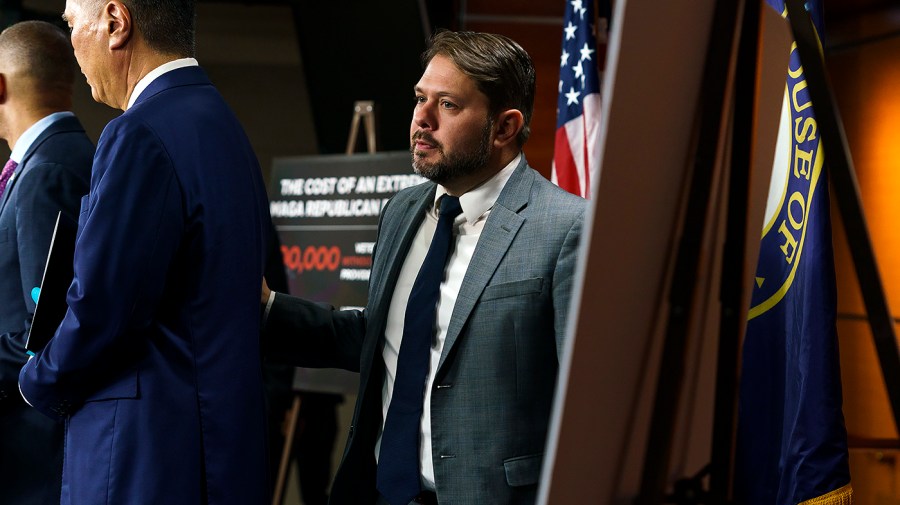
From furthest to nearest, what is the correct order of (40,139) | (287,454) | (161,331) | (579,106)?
(287,454)
(579,106)
(40,139)
(161,331)

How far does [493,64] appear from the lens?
6.02 ft

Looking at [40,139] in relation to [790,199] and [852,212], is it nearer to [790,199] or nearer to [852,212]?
[790,199]

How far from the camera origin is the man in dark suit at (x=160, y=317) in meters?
1.47

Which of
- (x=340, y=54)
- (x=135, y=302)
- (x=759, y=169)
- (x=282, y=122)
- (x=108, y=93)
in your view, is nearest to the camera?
(x=759, y=169)

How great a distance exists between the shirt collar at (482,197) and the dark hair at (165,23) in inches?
A: 22.3

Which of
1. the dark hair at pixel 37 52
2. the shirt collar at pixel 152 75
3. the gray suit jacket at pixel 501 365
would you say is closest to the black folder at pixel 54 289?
the shirt collar at pixel 152 75

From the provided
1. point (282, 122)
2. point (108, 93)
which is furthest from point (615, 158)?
point (282, 122)

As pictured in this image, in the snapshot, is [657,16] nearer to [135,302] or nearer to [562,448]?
[562,448]

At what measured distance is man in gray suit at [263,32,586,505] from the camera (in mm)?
1616

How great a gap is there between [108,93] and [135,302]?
1.54 ft

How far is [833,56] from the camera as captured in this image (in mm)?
3996

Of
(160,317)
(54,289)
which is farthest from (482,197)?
(54,289)

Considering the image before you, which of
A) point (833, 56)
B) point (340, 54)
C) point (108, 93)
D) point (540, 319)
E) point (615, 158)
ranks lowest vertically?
point (540, 319)

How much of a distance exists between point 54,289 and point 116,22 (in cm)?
48
